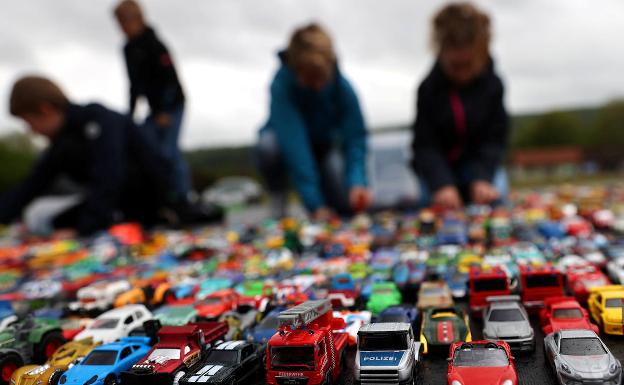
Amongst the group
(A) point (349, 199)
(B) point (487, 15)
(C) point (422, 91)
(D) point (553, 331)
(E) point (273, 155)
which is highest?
(B) point (487, 15)

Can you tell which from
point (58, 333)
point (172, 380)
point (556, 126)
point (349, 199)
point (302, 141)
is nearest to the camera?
point (172, 380)

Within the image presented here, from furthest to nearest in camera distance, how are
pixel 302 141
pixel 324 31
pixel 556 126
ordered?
pixel 556 126, pixel 302 141, pixel 324 31

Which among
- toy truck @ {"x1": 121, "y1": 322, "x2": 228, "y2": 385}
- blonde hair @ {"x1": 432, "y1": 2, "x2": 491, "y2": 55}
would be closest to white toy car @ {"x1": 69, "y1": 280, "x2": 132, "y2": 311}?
toy truck @ {"x1": 121, "y1": 322, "x2": 228, "y2": 385}

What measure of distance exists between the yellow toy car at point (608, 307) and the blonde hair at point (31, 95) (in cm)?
991

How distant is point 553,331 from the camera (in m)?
4.77

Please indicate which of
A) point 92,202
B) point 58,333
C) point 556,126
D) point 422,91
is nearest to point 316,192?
point 422,91

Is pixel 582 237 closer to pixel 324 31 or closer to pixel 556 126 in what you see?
pixel 324 31

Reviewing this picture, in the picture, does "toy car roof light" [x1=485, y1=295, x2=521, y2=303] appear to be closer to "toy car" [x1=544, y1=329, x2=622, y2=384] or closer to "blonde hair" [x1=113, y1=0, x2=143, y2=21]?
"toy car" [x1=544, y1=329, x2=622, y2=384]

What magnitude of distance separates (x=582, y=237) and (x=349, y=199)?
16.1 feet

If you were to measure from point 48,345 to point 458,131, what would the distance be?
790 centimetres

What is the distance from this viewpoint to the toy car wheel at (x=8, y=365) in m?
4.91

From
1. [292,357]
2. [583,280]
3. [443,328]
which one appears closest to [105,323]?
[292,357]

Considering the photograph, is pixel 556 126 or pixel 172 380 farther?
pixel 556 126

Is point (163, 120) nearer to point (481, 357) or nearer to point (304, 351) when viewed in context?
point (304, 351)
